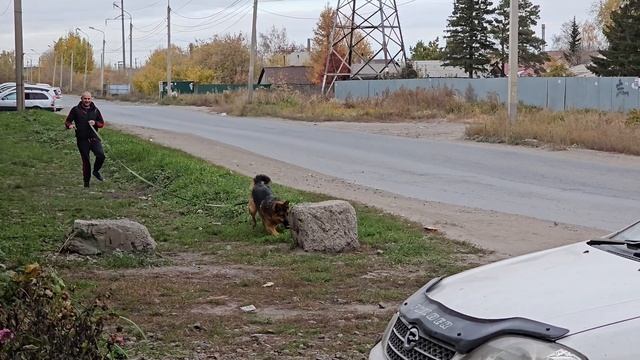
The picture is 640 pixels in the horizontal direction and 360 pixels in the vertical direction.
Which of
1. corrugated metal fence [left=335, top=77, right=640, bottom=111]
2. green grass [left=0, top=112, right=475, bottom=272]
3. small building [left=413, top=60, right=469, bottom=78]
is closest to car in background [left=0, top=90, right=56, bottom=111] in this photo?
corrugated metal fence [left=335, top=77, right=640, bottom=111]

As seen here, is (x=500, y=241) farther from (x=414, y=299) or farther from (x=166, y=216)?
(x=414, y=299)

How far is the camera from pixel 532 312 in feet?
9.95

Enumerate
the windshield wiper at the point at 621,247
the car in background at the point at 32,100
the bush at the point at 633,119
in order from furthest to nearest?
the car in background at the point at 32,100 → the bush at the point at 633,119 → the windshield wiper at the point at 621,247

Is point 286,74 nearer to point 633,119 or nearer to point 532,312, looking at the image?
point 633,119

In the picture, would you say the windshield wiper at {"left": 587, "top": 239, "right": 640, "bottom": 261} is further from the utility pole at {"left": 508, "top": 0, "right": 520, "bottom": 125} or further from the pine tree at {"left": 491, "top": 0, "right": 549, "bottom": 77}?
the pine tree at {"left": 491, "top": 0, "right": 549, "bottom": 77}

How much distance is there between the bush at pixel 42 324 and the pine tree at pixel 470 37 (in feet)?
234

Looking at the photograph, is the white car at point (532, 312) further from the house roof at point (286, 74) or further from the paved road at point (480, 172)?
the house roof at point (286, 74)

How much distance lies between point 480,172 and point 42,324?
50.3 ft

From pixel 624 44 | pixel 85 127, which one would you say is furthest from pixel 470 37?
pixel 85 127

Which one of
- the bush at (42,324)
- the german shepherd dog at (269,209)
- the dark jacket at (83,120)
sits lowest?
the german shepherd dog at (269,209)

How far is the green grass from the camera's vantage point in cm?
873

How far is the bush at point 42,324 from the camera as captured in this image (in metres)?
3.62

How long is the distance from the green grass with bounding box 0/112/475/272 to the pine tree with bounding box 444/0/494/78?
2222 inches

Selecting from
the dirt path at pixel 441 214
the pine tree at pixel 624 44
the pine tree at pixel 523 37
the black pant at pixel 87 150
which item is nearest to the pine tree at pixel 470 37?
the pine tree at pixel 523 37
